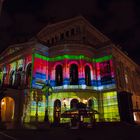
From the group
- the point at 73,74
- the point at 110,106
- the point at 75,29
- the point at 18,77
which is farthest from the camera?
the point at 75,29

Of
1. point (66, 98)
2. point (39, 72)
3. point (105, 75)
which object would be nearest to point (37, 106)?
point (66, 98)

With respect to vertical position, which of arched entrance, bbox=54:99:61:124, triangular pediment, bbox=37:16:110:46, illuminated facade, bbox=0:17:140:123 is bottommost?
arched entrance, bbox=54:99:61:124

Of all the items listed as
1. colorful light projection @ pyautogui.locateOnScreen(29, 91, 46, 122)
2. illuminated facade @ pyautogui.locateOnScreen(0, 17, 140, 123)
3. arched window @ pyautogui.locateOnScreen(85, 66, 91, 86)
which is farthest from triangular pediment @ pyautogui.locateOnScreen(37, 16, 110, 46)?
colorful light projection @ pyautogui.locateOnScreen(29, 91, 46, 122)

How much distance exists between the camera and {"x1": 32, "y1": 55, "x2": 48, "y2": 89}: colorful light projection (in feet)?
89.9

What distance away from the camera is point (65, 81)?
28.2m

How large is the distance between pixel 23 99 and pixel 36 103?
194 cm

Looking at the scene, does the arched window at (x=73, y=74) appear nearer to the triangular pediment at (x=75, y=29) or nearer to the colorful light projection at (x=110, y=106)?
the colorful light projection at (x=110, y=106)

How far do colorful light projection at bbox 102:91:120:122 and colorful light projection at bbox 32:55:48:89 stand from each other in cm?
975

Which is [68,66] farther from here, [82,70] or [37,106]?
[37,106]

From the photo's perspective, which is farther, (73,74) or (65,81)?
(73,74)

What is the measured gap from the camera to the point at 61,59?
29.5 m

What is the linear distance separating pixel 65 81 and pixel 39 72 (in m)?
4.18

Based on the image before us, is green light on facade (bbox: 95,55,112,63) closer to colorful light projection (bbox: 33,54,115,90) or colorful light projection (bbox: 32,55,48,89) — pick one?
colorful light projection (bbox: 33,54,115,90)

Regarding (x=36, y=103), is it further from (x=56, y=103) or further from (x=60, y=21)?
(x=60, y=21)
